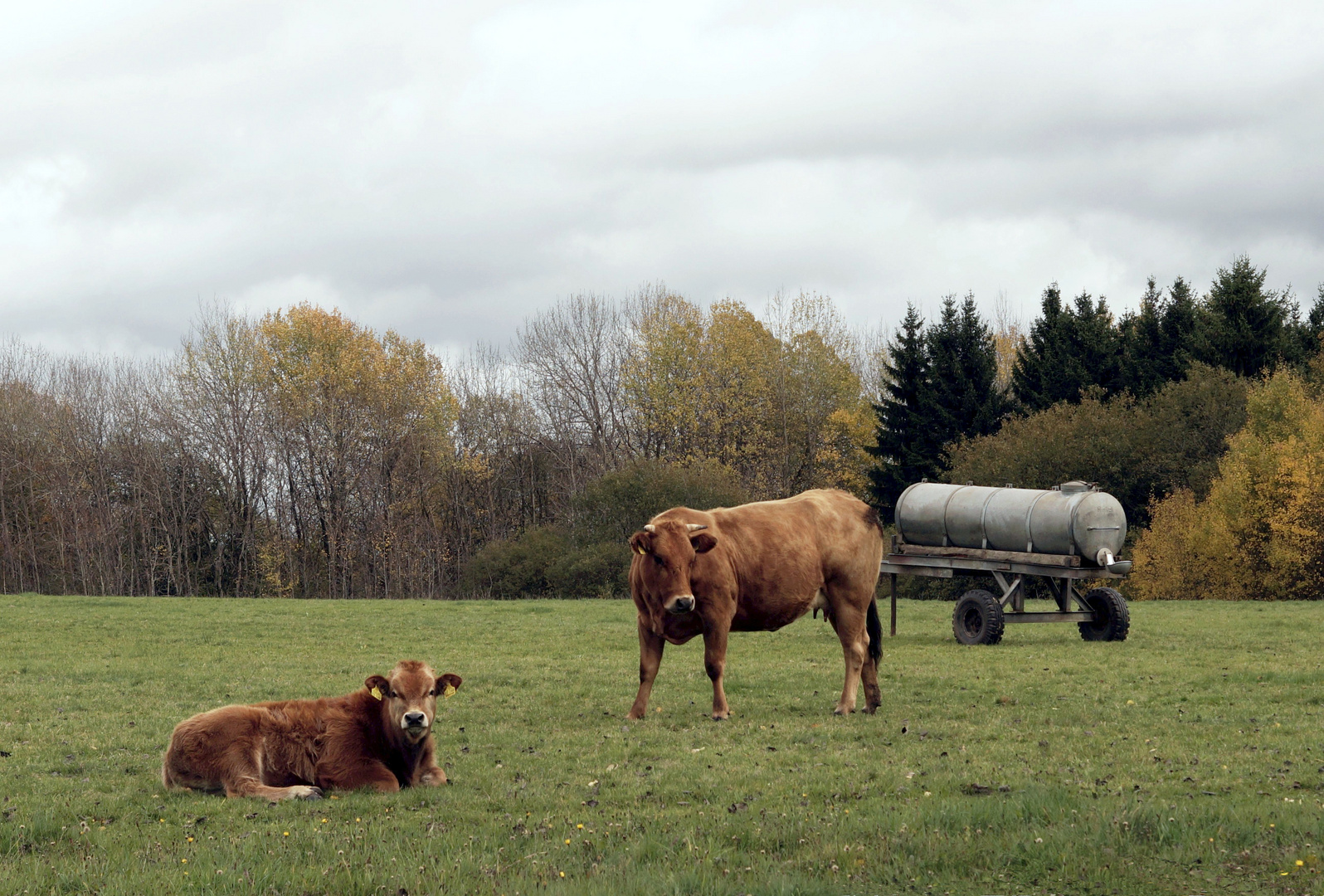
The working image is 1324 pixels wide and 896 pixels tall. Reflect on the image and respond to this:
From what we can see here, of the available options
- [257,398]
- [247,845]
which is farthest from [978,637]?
[257,398]

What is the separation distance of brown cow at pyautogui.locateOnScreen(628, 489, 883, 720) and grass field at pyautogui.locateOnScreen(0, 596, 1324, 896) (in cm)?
64

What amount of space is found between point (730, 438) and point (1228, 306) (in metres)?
23.8

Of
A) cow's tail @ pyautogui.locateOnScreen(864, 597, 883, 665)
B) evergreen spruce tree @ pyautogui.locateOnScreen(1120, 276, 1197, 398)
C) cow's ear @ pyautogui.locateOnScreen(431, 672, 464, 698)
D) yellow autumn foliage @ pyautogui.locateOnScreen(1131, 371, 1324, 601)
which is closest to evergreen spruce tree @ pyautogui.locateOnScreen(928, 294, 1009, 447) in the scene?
evergreen spruce tree @ pyautogui.locateOnScreen(1120, 276, 1197, 398)

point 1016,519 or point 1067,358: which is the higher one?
point 1067,358

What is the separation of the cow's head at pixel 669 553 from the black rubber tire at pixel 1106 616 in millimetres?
12509

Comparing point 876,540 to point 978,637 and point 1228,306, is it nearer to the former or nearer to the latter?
point 978,637

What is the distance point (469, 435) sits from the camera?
201 ft

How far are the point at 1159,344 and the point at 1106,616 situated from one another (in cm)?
3932

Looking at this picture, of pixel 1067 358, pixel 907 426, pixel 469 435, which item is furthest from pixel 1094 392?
pixel 469 435

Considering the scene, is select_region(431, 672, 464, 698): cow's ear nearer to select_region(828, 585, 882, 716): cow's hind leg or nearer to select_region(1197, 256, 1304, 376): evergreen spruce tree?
select_region(828, 585, 882, 716): cow's hind leg

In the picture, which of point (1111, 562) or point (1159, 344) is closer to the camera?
point (1111, 562)

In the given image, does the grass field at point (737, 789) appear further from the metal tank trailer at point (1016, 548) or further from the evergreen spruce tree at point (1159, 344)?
the evergreen spruce tree at point (1159, 344)

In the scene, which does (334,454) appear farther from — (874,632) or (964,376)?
(874,632)

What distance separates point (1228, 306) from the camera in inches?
2044
